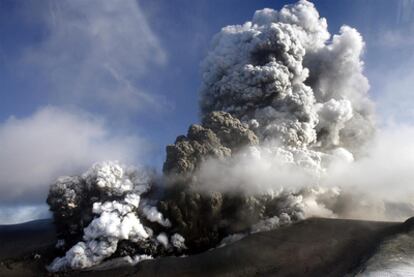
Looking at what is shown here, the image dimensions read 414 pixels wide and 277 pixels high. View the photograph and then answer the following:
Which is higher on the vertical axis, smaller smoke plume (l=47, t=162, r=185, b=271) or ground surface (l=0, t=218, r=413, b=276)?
smaller smoke plume (l=47, t=162, r=185, b=271)

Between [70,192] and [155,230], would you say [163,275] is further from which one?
[70,192]

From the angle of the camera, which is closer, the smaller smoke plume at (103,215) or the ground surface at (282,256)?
the ground surface at (282,256)

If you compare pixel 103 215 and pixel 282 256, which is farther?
pixel 103 215

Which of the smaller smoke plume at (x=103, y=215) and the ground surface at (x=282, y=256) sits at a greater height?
the smaller smoke plume at (x=103, y=215)

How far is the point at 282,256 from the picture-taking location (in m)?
21.8

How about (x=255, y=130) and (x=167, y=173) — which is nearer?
(x=167, y=173)

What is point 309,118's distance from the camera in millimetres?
33812

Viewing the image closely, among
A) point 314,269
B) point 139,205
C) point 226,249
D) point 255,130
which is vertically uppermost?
point 255,130

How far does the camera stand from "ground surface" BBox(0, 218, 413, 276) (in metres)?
19.9

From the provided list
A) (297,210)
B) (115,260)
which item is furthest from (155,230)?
(297,210)

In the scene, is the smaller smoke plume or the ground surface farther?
the smaller smoke plume

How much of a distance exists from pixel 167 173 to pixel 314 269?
12.8 m

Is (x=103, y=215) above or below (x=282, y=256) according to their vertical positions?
above

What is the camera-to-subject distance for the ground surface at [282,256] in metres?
19.9
